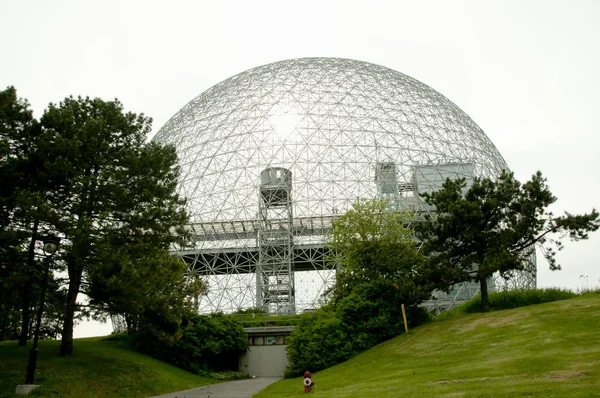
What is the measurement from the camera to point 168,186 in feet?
56.1

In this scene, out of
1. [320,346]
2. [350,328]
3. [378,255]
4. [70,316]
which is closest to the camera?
[70,316]

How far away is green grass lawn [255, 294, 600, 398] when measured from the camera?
8.48 metres

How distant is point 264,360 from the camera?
948 inches

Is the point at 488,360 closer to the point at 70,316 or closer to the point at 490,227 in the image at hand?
the point at 490,227

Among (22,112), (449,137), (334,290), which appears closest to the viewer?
(22,112)

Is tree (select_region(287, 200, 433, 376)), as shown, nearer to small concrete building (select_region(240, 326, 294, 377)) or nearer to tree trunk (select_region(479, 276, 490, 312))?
tree trunk (select_region(479, 276, 490, 312))

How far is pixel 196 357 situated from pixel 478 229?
13.0 m

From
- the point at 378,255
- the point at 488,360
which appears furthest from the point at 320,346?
the point at 488,360

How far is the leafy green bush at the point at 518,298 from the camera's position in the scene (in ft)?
63.9

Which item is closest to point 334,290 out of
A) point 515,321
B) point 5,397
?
point 515,321

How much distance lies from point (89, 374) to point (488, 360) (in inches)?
436

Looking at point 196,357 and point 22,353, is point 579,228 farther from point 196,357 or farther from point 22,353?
point 22,353

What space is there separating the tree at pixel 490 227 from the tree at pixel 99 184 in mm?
10255

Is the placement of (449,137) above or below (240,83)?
below
